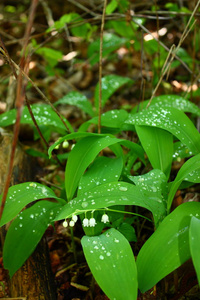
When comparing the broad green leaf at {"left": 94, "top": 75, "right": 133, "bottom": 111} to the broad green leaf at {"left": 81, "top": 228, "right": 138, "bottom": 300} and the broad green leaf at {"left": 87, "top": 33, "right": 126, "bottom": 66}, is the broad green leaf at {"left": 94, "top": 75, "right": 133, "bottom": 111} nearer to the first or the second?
the broad green leaf at {"left": 87, "top": 33, "right": 126, "bottom": 66}

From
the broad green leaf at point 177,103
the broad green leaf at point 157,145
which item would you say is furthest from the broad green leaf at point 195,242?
the broad green leaf at point 177,103

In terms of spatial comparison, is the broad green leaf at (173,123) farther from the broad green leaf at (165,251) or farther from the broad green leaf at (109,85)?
the broad green leaf at (109,85)

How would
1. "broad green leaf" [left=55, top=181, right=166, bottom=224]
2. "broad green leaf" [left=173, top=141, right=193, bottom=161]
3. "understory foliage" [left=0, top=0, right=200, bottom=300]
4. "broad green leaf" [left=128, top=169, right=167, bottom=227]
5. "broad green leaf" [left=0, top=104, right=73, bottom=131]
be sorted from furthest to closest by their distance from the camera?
"broad green leaf" [left=0, top=104, right=73, bottom=131] < "broad green leaf" [left=173, top=141, right=193, bottom=161] < "broad green leaf" [left=128, top=169, right=167, bottom=227] < "broad green leaf" [left=55, top=181, right=166, bottom=224] < "understory foliage" [left=0, top=0, right=200, bottom=300]

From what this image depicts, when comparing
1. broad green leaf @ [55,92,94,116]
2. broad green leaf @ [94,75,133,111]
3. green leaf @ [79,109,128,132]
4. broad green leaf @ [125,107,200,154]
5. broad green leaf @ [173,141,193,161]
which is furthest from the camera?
broad green leaf @ [94,75,133,111]

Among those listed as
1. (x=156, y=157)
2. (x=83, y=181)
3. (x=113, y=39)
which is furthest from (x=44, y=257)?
(x=113, y=39)

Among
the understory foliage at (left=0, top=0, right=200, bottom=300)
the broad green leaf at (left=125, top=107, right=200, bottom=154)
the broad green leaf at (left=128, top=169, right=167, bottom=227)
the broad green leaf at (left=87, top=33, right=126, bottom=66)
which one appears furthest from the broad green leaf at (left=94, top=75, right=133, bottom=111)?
the broad green leaf at (left=128, top=169, right=167, bottom=227)

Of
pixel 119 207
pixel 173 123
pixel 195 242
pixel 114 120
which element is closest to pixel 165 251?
pixel 195 242

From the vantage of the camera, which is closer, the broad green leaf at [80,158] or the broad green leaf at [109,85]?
the broad green leaf at [80,158]
